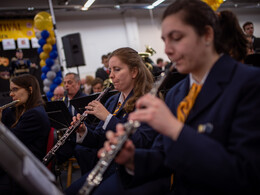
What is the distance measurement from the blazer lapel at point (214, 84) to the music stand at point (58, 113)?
2.16 metres

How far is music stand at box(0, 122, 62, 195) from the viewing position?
91 cm

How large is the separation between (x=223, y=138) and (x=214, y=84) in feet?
0.74

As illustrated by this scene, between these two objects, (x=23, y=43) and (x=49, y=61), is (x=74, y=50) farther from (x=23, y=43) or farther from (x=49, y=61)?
(x=23, y=43)

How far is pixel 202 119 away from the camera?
107 cm

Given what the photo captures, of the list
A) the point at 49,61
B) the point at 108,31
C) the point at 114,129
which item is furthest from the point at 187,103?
the point at 108,31

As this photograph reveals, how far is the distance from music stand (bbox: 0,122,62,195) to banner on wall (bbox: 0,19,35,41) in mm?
9155

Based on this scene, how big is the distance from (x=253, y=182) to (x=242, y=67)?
0.45 meters

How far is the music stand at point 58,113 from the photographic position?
3.04 m

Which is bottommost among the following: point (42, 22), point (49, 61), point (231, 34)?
point (231, 34)

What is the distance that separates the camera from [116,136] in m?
1.03

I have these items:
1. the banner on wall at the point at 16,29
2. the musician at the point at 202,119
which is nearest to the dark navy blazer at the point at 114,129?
the musician at the point at 202,119

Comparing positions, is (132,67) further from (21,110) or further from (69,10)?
(69,10)

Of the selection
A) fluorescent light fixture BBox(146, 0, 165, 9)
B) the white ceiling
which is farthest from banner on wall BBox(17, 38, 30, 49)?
fluorescent light fixture BBox(146, 0, 165, 9)

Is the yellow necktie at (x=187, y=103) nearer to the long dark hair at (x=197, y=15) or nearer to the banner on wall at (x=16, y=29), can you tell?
the long dark hair at (x=197, y=15)
